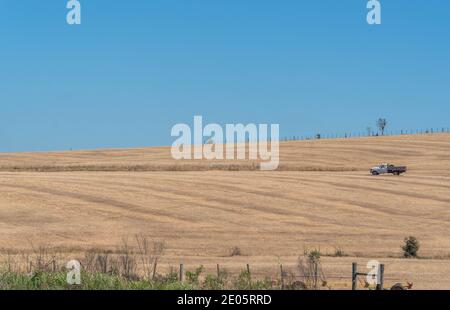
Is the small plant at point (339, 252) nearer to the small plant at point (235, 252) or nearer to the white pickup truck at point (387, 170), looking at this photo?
the small plant at point (235, 252)

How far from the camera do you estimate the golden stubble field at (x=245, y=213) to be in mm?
34062

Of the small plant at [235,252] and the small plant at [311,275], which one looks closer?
the small plant at [311,275]

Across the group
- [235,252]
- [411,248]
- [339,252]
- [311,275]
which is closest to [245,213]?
[235,252]

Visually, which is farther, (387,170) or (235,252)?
(387,170)

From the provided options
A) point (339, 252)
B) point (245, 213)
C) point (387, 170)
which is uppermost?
point (387, 170)

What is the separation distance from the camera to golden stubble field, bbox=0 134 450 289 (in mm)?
34062

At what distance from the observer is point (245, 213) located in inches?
1719

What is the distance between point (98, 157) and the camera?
82.3m

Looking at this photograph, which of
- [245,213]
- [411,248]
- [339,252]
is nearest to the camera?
[339,252]

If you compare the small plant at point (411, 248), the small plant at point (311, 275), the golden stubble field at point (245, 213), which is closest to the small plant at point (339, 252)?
the golden stubble field at point (245, 213)

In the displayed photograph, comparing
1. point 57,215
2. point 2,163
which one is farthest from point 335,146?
point 57,215

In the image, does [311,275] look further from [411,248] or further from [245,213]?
[245,213]
